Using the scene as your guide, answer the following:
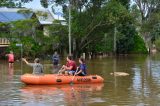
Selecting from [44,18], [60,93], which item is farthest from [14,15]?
[60,93]

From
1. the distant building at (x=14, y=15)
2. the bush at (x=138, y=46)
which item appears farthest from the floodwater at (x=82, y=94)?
the bush at (x=138, y=46)

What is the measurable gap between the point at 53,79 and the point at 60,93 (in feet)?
10.5

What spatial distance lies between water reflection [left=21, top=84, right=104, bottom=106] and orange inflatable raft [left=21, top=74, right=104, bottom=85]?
287mm

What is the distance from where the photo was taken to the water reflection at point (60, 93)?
1827 cm

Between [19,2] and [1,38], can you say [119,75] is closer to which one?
[1,38]

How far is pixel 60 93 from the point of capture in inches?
826

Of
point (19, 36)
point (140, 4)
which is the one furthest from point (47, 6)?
point (140, 4)

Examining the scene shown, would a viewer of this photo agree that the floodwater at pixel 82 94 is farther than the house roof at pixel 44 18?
No

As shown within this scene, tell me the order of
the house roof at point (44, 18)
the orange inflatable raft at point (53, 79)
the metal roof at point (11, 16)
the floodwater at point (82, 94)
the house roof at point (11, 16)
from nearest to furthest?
the floodwater at point (82, 94), the orange inflatable raft at point (53, 79), the house roof at point (11, 16), the house roof at point (44, 18), the metal roof at point (11, 16)

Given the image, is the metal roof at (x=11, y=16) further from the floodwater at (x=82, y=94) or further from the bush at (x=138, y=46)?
the floodwater at (x=82, y=94)

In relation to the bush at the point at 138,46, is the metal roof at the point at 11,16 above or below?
above

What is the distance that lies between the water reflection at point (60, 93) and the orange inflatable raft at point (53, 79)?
29 centimetres

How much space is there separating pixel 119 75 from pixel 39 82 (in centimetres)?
926

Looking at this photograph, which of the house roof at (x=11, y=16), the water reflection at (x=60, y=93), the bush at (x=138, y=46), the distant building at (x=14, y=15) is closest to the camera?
the water reflection at (x=60, y=93)
